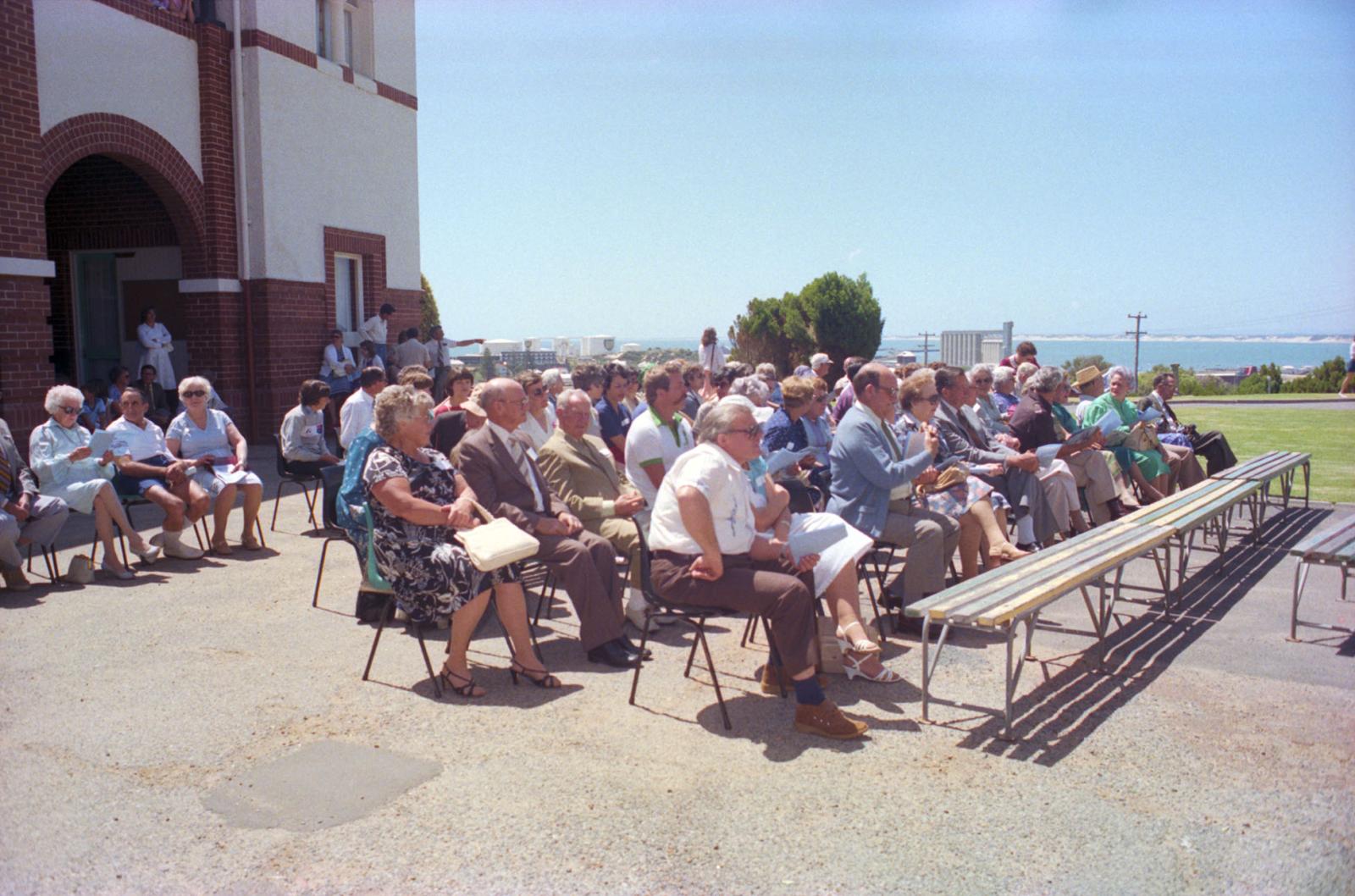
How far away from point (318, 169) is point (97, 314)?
402 centimetres

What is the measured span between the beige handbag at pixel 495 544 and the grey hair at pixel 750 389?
13.9ft

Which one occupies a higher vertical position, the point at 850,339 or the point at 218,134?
the point at 218,134

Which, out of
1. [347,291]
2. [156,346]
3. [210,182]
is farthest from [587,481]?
[347,291]

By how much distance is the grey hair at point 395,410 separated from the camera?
5.21 metres

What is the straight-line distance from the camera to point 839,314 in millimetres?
31547

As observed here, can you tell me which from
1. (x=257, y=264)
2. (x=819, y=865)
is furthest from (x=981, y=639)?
(x=257, y=264)

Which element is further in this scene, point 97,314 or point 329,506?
point 97,314

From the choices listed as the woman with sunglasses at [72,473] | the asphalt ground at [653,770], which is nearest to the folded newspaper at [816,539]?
the asphalt ground at [653,770]

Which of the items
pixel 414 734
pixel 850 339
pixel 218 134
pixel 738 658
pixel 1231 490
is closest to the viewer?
pixel 414 734

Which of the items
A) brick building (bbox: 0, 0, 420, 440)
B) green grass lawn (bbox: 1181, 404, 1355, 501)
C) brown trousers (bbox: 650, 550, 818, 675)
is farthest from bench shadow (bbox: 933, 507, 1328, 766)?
brick building (bbox: 0, 0, 420, 440)

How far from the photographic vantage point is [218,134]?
1457cm

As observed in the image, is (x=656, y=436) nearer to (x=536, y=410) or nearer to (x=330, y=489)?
(x=536, y=410)

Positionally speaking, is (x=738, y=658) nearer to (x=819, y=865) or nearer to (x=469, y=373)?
(x=819, y=865)

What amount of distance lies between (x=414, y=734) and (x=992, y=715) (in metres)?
2.59
